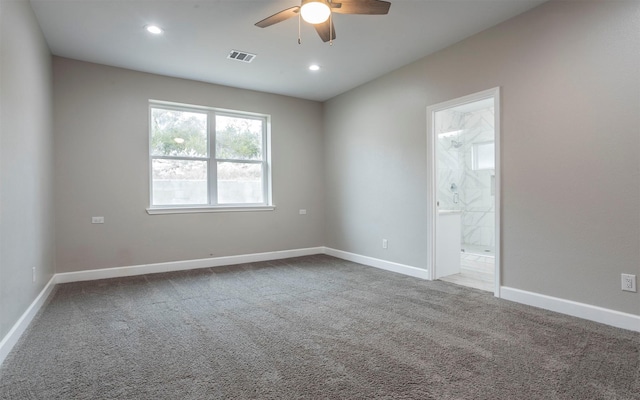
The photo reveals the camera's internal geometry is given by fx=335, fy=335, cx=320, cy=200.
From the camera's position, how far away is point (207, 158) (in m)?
5.21

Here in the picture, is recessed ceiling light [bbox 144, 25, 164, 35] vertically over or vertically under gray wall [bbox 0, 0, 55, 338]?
over

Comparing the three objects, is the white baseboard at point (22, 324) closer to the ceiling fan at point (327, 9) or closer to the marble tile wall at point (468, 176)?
the ceiling fan at point (327, 9)

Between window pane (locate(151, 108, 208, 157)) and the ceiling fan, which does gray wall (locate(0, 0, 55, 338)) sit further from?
the ceiling fan

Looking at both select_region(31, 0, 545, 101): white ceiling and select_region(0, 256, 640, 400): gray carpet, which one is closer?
select_region(0, 256, 640, 400): gray carpet

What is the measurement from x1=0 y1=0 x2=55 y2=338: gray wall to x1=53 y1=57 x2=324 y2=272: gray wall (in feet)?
1.36

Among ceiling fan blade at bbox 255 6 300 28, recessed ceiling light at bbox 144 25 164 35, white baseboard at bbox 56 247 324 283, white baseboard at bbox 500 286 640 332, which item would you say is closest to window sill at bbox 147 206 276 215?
white baseboard at bbox 56 247 324 283

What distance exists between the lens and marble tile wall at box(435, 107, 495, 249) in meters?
6.72

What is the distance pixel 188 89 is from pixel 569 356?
17.3ft

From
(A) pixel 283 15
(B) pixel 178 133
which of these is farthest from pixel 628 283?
(B) pixel 178 133

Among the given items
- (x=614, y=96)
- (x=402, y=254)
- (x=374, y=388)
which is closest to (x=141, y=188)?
(x=402, y=254)

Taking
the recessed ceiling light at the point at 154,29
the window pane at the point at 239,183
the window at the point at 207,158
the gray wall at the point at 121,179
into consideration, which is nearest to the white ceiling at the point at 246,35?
the recessed ceiling light at the point at 154,29

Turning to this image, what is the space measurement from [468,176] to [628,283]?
189 inches

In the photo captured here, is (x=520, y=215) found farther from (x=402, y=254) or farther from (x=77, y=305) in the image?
(x=77, y=305)

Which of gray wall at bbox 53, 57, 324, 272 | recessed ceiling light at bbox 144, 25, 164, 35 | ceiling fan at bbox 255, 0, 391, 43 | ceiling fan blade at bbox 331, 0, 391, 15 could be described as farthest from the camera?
gray wall at bbox 53, 57, 324, 272
